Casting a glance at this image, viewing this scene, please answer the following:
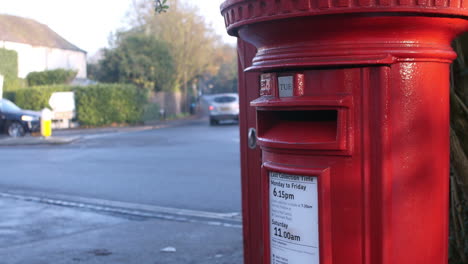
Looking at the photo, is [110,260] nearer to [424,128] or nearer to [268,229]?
[268,229]

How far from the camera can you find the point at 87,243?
600cm

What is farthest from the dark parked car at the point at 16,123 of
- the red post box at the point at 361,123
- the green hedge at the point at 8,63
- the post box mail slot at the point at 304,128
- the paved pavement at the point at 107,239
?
the red post box at the point at 361,123

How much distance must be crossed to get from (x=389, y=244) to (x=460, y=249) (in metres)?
2.28

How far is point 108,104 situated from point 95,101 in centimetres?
72

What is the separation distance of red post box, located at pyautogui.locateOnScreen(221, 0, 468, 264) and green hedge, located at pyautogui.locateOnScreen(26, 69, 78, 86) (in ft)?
126

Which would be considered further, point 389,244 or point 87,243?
point 87,243

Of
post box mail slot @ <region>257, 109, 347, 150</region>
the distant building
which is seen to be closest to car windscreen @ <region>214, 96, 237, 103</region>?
the distant building

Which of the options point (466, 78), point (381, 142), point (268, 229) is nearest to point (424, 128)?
point (381, 142)

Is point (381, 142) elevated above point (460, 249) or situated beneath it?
elevated above

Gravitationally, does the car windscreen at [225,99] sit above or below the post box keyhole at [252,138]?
above

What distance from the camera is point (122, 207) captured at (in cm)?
814

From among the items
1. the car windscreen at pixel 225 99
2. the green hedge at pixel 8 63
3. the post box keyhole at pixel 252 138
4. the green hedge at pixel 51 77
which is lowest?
the post box keyhole at pixel 252 138

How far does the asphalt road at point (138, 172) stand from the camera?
8852mm

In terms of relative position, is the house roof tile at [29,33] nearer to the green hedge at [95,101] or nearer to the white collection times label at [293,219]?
the green hedge at [95,101]
